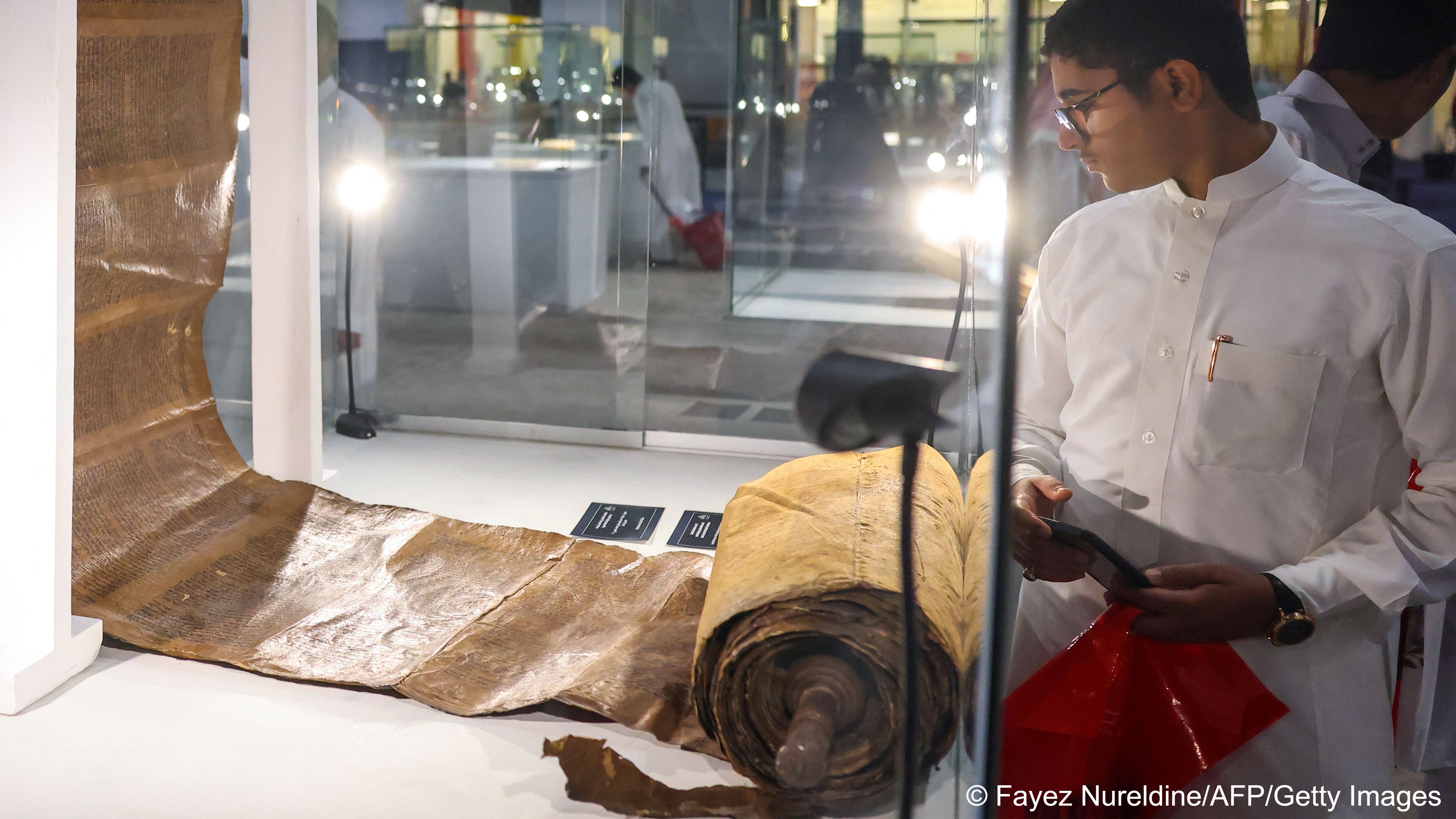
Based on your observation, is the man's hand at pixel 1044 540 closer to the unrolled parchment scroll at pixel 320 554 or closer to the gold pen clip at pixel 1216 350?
the gold pen clip at pixel 1216 350

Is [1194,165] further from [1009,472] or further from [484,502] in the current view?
[484,502]

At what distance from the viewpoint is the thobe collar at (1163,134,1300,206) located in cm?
115

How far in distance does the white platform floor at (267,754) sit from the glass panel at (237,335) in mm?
1834

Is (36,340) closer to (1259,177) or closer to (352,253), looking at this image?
(1259,177)

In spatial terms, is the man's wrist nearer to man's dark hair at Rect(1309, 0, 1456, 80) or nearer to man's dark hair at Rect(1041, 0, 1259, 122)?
man's dark hair at Rect(1041, 0, 1259, 122)

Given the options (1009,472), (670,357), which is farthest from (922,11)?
(1009,472)

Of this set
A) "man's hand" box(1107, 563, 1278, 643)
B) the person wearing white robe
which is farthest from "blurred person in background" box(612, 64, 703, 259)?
"man's hand" box(1107, 563, 1278, 643)

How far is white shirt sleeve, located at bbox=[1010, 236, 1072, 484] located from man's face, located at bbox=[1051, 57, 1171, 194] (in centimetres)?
26

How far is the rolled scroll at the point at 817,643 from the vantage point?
1457 mm

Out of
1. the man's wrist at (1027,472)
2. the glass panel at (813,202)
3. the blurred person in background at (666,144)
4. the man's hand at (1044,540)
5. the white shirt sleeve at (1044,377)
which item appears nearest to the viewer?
the man's hand at (1044,540)

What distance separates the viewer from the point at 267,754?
6.69 feet

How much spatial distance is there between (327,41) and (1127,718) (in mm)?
4052

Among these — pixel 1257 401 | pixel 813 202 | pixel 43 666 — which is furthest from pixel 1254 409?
pixel 813 202

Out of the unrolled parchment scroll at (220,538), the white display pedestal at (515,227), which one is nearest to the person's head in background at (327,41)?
the white display pedestal at (515,227)
